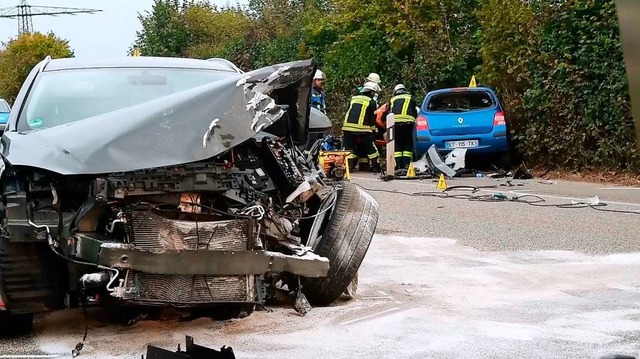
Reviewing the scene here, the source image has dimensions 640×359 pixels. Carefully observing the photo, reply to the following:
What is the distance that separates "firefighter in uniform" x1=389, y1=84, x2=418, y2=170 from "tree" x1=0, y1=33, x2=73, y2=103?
140ft

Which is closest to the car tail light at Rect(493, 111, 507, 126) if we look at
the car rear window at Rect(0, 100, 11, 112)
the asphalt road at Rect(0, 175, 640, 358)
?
the asphalt road at Rect(0, 175, 640, 358)

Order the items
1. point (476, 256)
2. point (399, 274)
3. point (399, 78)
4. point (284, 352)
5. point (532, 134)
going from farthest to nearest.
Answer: point (399, 78) < point (532, 134) < point (476, 256) < point (399, 274) < point (284, 352)

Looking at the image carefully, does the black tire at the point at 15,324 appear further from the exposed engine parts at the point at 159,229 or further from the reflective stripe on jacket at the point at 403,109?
the reflective stripe on jacket at the point at 403,109

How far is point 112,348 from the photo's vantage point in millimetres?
4762

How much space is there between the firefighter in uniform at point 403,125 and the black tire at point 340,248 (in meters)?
11.6

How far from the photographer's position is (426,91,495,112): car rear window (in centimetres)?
1687

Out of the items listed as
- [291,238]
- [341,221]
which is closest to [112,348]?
[291,238]

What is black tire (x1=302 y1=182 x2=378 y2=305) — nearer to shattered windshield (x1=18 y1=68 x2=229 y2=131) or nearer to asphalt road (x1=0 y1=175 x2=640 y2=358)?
asphalt road (x1=0 y1=175 x2=640 y2=358)

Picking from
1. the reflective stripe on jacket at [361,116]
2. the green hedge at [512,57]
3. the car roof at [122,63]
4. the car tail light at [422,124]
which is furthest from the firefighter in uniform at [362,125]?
the car roof at [122,63]

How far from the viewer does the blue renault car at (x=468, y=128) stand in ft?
53.5

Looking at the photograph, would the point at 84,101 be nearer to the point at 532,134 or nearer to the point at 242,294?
the point at 242,294

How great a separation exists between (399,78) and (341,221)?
1747cm

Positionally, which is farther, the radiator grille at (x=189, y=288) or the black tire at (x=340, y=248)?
the black tire at (x=340, y=248)

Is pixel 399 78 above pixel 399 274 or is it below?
above
